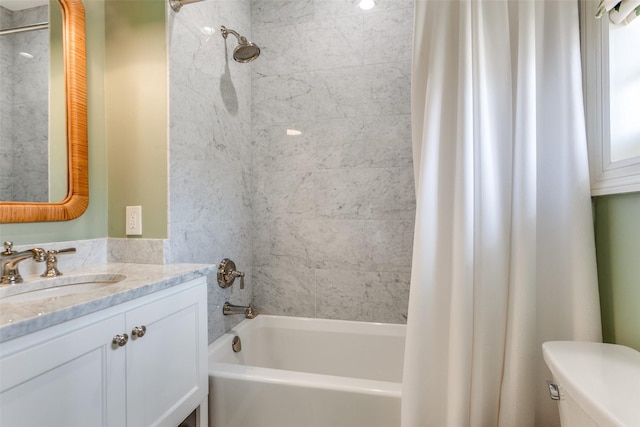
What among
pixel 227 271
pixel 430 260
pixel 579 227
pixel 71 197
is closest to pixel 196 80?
pixel 71 197

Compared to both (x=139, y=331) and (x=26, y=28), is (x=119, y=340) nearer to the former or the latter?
(x=139, y=331)

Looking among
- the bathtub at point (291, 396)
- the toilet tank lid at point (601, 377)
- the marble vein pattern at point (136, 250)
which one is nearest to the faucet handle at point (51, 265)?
the marble vein pattern at point (136, 250)

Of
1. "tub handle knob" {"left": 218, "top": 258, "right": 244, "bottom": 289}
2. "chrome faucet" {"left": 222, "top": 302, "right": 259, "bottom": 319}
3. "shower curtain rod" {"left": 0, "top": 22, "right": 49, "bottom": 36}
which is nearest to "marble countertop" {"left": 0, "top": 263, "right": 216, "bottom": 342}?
"tub handle knob" {"left": 218, "top": 258, "right": 244, "bottom": 289}

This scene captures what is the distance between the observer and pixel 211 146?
166 centimetres

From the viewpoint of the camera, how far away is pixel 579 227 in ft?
3.00

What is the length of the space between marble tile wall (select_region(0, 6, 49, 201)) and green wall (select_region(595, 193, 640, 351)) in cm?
189

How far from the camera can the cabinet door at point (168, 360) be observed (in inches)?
35.6

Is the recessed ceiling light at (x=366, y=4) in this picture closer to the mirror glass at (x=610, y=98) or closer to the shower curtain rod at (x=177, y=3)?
the shower curtain rod at (x=177, y=3)

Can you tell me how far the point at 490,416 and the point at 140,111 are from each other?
1778mm

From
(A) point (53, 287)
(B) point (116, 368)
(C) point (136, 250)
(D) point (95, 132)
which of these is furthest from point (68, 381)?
(D) point (95, 132)

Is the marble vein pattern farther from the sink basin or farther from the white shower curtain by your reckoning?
the white shower curtain

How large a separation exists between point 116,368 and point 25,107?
983mm

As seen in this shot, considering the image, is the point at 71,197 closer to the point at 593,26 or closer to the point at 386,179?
the point at 386,179

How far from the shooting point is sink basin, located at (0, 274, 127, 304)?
0.94m
